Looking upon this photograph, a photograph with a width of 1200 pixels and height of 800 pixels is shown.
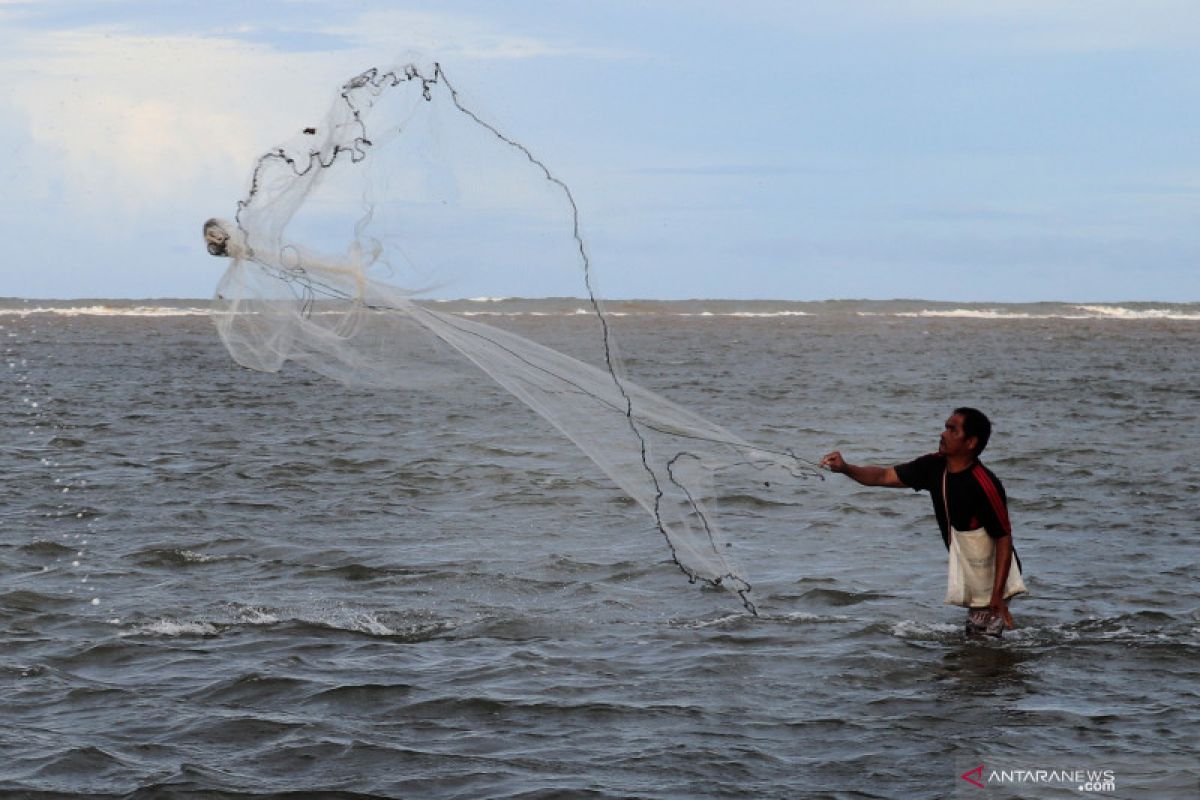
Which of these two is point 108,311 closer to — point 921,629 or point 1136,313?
point 1136,313

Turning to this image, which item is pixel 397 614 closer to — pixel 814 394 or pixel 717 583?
pixel 717 583

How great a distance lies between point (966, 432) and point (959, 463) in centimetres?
22

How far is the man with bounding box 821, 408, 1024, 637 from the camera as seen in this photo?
330 inches

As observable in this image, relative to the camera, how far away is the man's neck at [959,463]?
8.45 m

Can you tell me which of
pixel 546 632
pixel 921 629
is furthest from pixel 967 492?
pixel 546 632

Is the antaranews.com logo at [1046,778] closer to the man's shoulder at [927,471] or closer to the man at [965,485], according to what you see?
the man at [965,485]

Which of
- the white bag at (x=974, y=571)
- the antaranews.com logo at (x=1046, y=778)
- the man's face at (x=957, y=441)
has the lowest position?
the antaranews.com logo at (x=1046, y=778)

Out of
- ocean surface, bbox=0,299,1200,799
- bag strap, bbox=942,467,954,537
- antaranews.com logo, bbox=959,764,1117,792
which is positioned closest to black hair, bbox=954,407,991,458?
bag strap, bbox=942,467,954,537

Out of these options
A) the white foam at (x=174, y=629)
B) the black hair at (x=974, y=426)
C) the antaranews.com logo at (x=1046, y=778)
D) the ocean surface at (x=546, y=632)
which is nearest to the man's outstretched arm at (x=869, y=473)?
the black hair at (x=974, y=426)

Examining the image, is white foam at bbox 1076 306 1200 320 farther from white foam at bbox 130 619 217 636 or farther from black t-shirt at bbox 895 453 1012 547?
white foam at bbox 130 619 217 636

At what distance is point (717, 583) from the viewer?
9.14m

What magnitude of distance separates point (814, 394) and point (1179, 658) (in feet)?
74.3

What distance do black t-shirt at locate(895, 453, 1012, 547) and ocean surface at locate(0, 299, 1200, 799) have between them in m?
0.78

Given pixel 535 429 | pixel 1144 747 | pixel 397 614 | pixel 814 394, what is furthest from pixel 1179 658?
pixel 814 394
